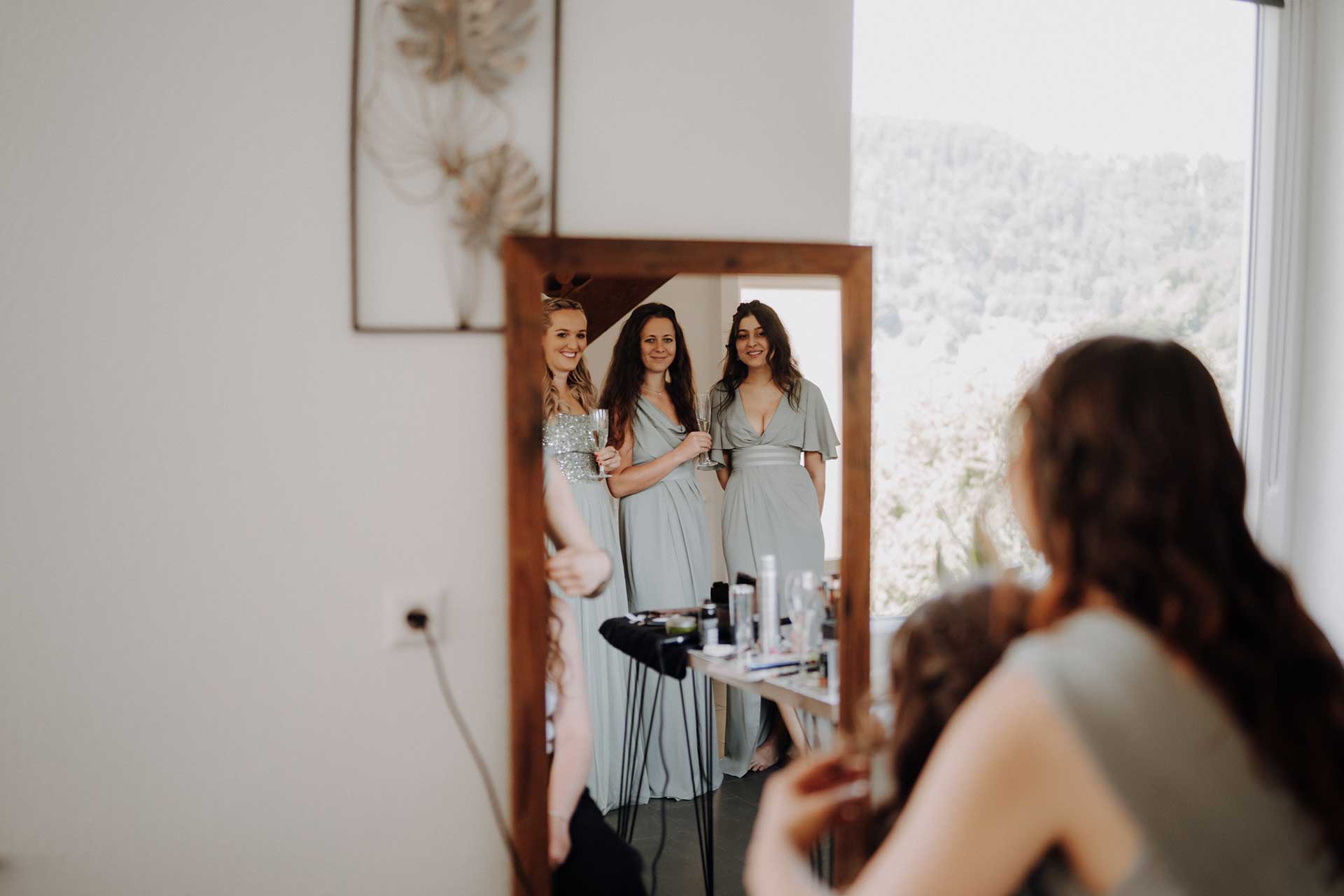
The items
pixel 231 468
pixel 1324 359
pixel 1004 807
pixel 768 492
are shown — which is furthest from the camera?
pixel 1324 359

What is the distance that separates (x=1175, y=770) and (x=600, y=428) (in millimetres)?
912

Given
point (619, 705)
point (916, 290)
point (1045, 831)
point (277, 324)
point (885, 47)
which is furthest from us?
point (916, 290)

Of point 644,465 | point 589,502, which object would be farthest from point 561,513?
point 644,465

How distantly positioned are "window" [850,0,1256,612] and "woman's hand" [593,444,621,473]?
929 millimetres

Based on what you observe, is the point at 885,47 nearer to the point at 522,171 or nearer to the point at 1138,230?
the point at 1138,230

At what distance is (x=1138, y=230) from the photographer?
2480 mm

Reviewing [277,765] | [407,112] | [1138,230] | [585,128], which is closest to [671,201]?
[585,128]

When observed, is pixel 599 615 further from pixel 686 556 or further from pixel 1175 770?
pixel 1175 770

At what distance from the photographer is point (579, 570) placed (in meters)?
1.45

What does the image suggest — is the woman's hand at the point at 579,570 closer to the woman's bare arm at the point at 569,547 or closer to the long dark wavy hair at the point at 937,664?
the woman's bare arm at the point at 569,547

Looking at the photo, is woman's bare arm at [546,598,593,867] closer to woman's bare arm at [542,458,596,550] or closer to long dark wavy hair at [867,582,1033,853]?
woman's bare arm at [542,458,596,550]

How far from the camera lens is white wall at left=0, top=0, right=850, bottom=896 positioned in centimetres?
130

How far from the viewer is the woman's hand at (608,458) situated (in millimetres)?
1473

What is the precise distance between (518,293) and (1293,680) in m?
1.04
